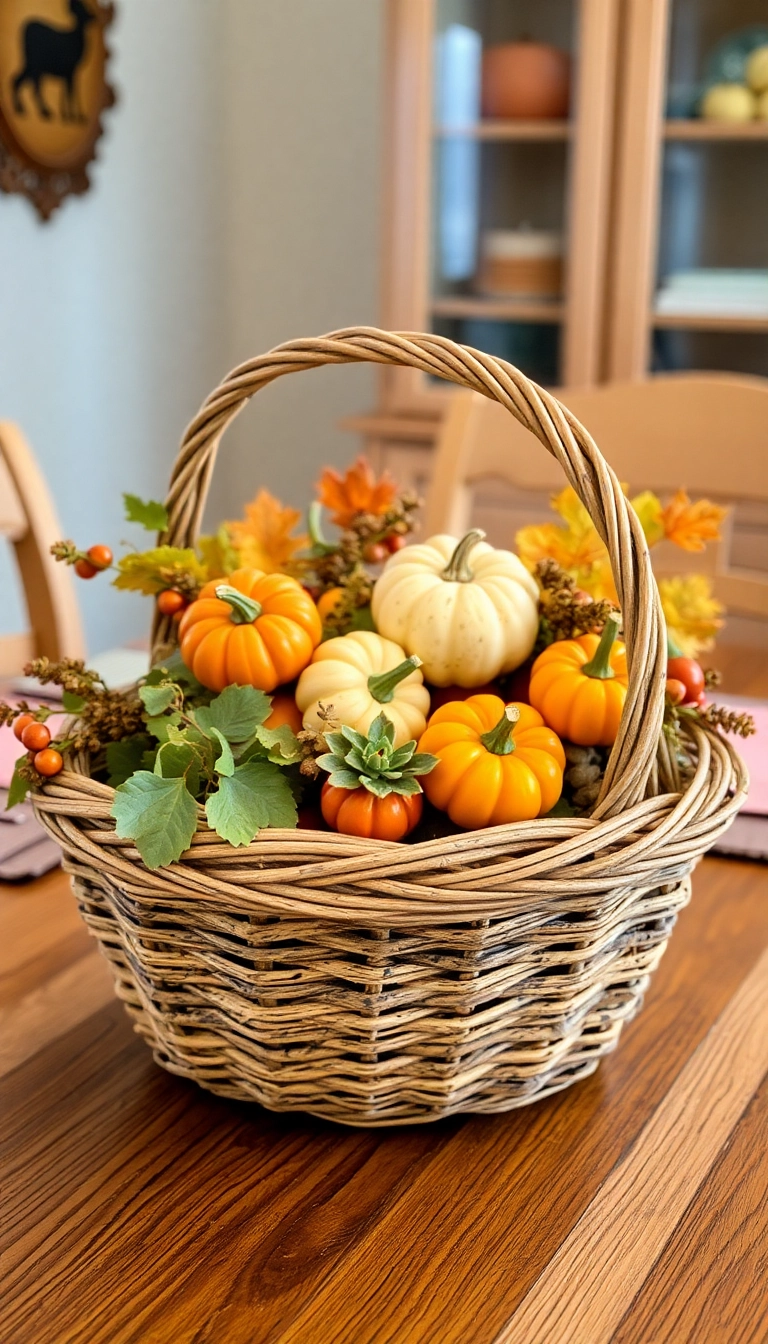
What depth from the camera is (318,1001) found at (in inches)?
22.8

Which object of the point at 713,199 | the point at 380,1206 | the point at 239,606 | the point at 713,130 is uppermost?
the point at 713,130

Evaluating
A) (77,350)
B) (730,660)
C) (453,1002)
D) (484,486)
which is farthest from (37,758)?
(77,350)

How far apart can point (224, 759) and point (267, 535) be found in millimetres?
319

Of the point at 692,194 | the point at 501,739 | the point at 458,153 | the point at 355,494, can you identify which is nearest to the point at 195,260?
the point at 458,153

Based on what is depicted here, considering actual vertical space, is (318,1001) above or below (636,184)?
below

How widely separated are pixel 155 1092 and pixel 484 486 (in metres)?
2.05

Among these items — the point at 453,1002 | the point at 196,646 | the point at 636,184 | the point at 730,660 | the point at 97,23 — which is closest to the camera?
the point at 453,1002

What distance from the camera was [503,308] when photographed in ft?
8.57

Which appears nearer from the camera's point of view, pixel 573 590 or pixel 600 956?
pixel 600 956

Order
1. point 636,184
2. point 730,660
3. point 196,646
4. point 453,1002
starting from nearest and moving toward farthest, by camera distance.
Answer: point 453,1002, point 196,646, point 730,660, point 636,184

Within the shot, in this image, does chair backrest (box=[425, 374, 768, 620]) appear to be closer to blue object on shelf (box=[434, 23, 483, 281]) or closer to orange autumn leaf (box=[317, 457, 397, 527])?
orange autumn leaf (box=[317, 457, 397, 527])

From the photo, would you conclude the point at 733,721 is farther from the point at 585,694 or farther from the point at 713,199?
the point at 713,199

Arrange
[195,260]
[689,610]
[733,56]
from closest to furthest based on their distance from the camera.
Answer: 1. [689,610]
2. [733,56]
3. [195,260]

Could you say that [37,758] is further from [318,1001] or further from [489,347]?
[489,347]
